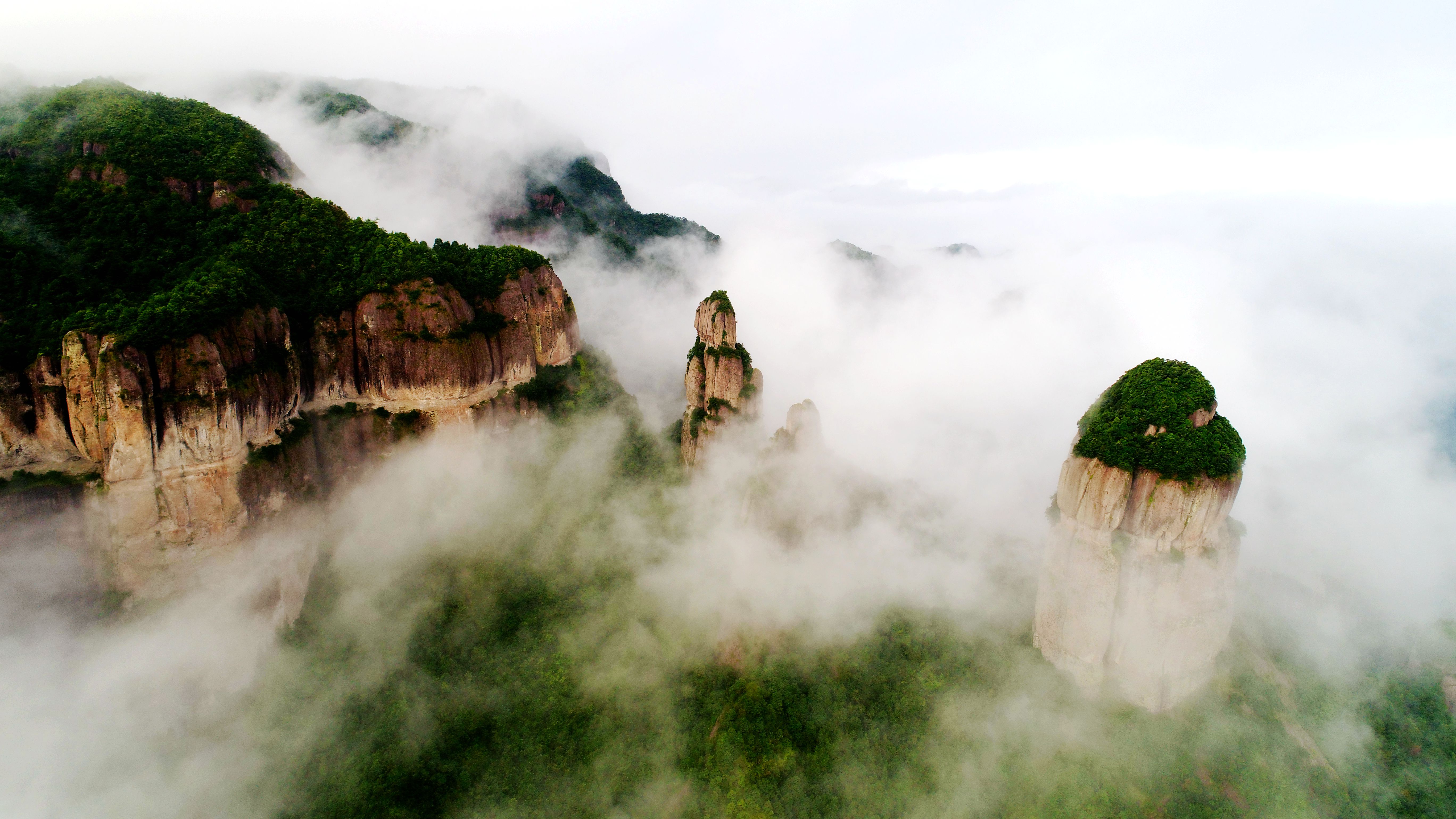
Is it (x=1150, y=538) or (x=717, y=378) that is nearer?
(x=1150, y=538)

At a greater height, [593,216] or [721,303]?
[593,216]

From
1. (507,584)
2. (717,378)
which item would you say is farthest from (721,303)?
(507,584)

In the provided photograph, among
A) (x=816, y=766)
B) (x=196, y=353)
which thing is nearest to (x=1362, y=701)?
(x=816, y=766)

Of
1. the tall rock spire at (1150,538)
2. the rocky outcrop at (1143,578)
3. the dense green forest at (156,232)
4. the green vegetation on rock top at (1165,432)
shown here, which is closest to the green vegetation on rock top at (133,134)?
the dense green forest at (156,232)

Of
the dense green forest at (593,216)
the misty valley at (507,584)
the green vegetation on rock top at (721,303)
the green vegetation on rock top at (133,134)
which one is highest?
the dense green forest at (593,216)

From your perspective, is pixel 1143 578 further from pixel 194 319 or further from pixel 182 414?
pixel 194 319

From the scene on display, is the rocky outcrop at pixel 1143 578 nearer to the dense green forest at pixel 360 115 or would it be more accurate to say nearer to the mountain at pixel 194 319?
the mountain at pixel 194 319

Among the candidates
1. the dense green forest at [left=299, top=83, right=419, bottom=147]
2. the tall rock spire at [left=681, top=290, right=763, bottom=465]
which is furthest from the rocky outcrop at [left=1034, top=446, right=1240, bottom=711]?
the dense green forest at [left=299, top=83, right=419, bottom=147]
